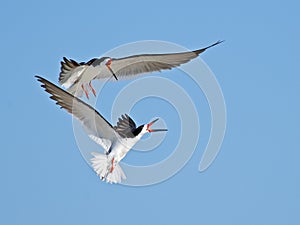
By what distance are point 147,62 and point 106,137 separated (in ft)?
4.91

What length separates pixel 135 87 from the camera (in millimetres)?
15047

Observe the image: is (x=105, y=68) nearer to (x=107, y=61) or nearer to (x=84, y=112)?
(x=107, y=61)

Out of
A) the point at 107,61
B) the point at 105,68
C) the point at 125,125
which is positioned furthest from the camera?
the point at 125,125

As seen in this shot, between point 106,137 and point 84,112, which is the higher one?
point 84,112

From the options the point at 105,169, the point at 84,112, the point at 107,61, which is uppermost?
the point at 107,61

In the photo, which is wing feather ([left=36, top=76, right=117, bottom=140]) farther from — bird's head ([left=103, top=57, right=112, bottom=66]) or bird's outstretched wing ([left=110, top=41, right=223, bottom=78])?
bird's outstretched wing ([left=110, top=41, right=223, bottom=78])

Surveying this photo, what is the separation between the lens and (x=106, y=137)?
49.0 ft

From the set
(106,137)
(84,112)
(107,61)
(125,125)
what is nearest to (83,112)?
(84,112)

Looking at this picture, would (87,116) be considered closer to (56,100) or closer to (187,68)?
(56,100)

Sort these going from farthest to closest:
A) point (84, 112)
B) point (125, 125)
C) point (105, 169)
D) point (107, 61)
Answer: point (125, 125)
point (105, 169)
point (107, 61)
point (84, 112)

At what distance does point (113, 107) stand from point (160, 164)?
190 centimetres

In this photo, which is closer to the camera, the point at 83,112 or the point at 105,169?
the point at 83,112

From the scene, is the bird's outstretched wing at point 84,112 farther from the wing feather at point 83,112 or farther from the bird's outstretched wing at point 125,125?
the bird's outstretched wing at point 125,125

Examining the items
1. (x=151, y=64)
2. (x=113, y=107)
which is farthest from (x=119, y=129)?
(x=151, y=64)
